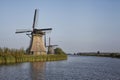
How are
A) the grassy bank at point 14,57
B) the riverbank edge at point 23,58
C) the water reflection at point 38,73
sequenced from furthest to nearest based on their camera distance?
the grassy bank at point 14,57 → the riverbank edge at point 23,58 → the water reflection at point 38,73

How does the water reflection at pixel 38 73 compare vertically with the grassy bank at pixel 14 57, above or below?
below

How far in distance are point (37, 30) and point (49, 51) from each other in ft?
65.9

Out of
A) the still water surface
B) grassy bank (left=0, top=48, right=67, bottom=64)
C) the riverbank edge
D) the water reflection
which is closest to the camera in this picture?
the water reflection

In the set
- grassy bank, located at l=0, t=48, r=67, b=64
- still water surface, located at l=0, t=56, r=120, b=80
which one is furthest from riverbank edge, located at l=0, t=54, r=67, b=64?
still water surface, located at l=0, t=56, r=120, b=80

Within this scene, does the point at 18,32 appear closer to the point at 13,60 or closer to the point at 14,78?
the point at 13,60

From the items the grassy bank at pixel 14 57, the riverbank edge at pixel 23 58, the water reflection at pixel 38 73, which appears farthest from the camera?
the grassy bank at pixel 14 57

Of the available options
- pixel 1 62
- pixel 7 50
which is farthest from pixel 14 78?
pixel 7 50

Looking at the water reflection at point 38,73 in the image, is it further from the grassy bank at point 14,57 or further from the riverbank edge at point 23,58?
the grassy bank at point 14,57

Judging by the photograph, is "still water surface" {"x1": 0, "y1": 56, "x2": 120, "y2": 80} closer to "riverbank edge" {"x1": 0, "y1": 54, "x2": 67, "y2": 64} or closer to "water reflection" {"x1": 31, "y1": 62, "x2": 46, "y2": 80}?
"water reflection" {"x1": 31, "y1": 62, "x2": 46, "y2": 80}

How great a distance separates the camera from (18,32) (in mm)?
51719

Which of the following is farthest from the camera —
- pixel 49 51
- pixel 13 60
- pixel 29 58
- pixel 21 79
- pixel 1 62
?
pixel 49 51

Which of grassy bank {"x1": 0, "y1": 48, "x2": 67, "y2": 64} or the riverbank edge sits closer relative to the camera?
the riverbank edge

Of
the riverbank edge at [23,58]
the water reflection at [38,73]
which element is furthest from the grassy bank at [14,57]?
the water reflection at [38,73]

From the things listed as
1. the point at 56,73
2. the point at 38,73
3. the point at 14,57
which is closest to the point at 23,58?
the point at 14,57
